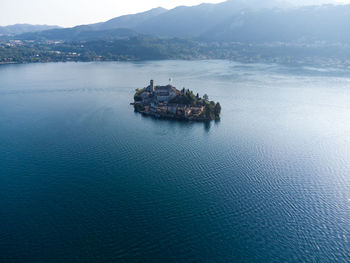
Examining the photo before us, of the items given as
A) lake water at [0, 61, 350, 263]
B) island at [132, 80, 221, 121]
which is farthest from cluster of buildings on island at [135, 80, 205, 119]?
lake water at [0, 61, 350, 263]

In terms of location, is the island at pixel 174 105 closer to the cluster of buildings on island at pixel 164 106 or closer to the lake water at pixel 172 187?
the cluster of buildings on island at pixel 164 106

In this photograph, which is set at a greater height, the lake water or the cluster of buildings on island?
the cluster of buildings on island

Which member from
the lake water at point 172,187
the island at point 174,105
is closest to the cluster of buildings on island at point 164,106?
the island at point 174,105

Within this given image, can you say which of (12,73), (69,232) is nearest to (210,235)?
(69,232)

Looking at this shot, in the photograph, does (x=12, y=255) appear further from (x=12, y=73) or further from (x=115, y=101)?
(x=12, y=73)

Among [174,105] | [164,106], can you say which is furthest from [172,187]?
[164,106]

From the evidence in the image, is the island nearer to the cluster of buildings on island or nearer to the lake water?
the cluster of buildings on island

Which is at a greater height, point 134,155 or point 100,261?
point 134,155

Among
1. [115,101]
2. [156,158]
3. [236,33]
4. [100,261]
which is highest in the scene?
[236,33]
